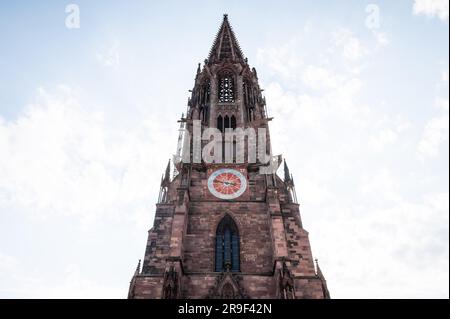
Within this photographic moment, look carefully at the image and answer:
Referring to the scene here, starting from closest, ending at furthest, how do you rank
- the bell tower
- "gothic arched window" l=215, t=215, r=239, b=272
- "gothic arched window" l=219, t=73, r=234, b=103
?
the bell tower → "gothic arched window" l=215, t=215, r=239, b=272 → "gothic arched window" l=219, t=73, r=234, b=103

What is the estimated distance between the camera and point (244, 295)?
1495 cm

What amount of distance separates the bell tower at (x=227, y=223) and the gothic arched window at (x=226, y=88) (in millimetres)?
2316

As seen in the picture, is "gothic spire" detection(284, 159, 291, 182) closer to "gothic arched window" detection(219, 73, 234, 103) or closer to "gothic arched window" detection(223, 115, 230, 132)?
"gothic arched window" detection(223, 115, 230, 132)

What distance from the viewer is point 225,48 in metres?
36.9

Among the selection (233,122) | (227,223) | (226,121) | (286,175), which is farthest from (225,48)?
(227,223)

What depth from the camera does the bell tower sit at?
15.2 metres

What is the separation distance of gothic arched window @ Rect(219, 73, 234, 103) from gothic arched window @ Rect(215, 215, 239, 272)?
42.3 ft

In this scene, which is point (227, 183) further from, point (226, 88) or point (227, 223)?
point (226, 88)

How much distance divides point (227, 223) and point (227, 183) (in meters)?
2.79

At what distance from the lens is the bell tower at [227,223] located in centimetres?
1523

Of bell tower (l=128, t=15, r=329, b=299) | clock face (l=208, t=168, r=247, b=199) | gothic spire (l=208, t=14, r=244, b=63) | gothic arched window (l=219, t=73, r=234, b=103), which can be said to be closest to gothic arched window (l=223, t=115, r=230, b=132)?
bell tower (l=128, t=15, r=329, b=299)

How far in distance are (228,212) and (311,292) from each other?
18.9 feet

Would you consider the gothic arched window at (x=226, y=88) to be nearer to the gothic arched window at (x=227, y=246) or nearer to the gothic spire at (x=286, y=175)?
the gothic spire at (x=286, y=175)
